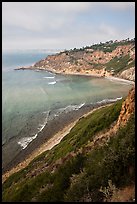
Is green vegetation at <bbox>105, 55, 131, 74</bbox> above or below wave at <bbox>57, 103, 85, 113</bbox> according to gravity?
above

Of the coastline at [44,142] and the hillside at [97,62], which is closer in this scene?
the coastline at [44,142]

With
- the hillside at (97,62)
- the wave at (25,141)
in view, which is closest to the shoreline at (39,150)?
the wave at (25,141)

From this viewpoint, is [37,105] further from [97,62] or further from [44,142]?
[97,62]

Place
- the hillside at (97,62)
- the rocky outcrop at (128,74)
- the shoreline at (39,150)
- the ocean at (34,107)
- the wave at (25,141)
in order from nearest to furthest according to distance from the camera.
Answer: the shoreline at (39,150) < the wave at (25,141) < the ocean at (34,107) < the rocky outcrop at (128,74) < the hillside at (97,62)

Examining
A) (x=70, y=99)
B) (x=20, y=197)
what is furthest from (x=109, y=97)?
(x=20, y=197)

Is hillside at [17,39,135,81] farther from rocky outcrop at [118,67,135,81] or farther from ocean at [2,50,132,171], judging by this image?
ocean at [2,50,132,171]

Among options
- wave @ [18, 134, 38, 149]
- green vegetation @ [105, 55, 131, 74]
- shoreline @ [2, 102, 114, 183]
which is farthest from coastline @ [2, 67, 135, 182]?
green vegetation @ [105, 55, 131, 74]

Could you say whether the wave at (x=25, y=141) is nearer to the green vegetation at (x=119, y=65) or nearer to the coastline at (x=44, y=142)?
the coastline at (x=44, y=142)

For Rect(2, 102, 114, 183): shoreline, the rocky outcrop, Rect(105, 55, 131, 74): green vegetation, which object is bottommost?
Rect(2, 102, 114, 183): shoreline

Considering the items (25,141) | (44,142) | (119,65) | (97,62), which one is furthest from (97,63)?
(44,142)
